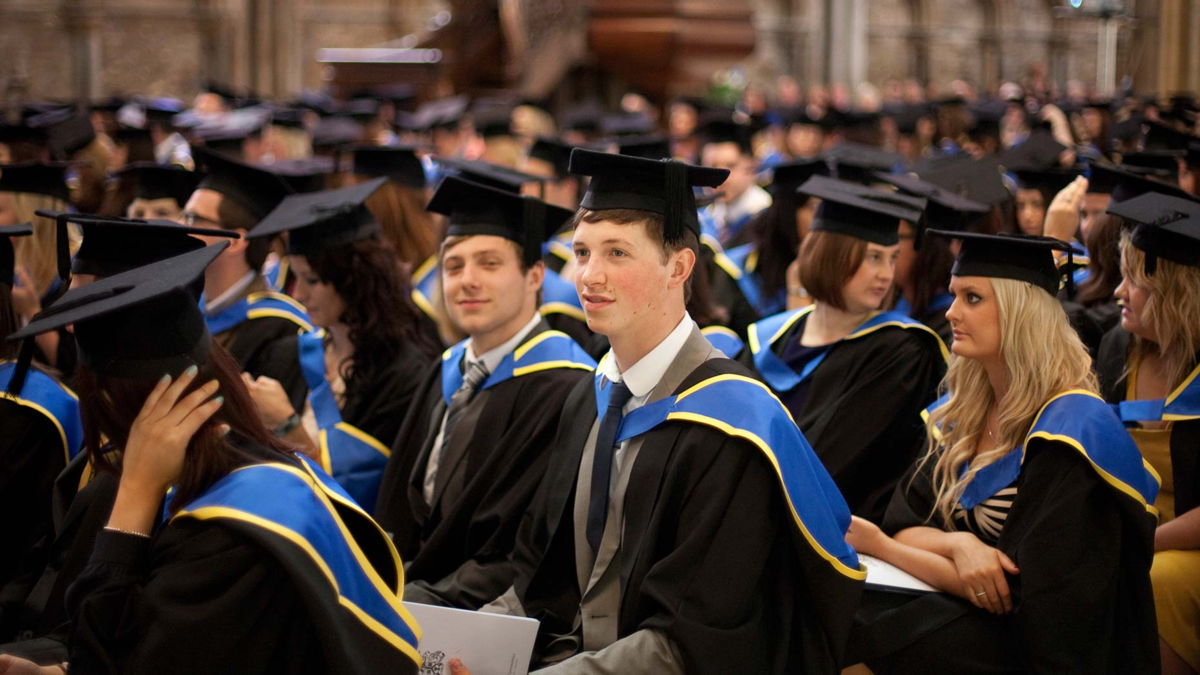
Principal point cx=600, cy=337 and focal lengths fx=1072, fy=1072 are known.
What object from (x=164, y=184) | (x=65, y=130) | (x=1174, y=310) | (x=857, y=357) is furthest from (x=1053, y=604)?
(x=65, y=130)

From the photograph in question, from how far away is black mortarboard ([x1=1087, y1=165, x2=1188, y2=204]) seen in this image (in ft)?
13.0

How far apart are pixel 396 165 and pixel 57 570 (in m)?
3.19

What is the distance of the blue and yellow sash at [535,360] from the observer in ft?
11.2

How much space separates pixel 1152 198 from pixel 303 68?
1821 cm

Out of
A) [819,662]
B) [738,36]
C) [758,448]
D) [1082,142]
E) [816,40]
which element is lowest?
[819,662]

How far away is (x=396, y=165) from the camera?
5.68 m

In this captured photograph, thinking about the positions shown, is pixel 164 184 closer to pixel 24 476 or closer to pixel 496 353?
pixel 24 476

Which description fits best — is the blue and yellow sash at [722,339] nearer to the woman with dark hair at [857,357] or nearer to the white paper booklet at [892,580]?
the woman with dark hair at [857,357]

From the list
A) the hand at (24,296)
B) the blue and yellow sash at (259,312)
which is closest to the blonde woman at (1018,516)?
the blue and yellow sash at (259,312)

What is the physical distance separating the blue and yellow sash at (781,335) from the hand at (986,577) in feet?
3.24

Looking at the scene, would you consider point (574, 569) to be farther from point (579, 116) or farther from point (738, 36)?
point (738, 36)

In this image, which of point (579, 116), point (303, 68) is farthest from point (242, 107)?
point (303, 68)

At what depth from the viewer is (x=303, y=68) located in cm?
1959

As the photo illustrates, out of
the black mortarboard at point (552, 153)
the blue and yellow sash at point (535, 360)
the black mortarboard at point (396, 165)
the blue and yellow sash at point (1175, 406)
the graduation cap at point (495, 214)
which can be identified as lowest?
the blue and yellow sash at point (1175, 406)
